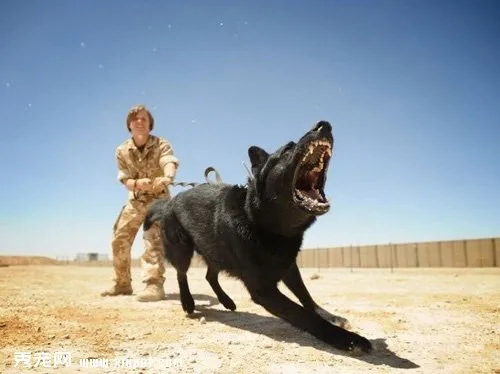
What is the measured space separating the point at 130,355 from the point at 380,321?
2.25 meters

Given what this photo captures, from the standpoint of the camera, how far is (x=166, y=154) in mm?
5945

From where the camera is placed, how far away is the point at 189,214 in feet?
13.4

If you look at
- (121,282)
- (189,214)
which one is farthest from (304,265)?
(189,214)

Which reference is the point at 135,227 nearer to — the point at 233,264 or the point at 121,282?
the point at 121,282

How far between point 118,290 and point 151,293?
41.6 inches

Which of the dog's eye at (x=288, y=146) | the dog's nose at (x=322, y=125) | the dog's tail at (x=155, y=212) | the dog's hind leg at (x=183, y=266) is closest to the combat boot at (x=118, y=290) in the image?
the dog's tail at (x=155, y=212)

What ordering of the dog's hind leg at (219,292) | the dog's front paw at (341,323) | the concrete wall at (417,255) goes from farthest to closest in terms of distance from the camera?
the concrete wall at (417,255)
the dog's hind leg at (219,292)
the dog's front paw at (341,323)

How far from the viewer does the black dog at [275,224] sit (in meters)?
2.85

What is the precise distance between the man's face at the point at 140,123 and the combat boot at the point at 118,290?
242 centimetres

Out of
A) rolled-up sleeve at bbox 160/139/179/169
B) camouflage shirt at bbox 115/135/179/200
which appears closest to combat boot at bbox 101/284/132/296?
camouflage shirt at bbox 115/135/179/200

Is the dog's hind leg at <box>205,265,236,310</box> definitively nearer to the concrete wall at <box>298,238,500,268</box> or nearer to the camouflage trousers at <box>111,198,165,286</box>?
the camouflage trousers at <box>111,198,165,286</box>

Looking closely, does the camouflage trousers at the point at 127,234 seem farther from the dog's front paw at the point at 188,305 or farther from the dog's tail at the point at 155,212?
the dog's front paw at the point at 188,305

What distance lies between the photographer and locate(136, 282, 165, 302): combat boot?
520 cm

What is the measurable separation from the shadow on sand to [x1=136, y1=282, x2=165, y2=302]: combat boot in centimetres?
71
